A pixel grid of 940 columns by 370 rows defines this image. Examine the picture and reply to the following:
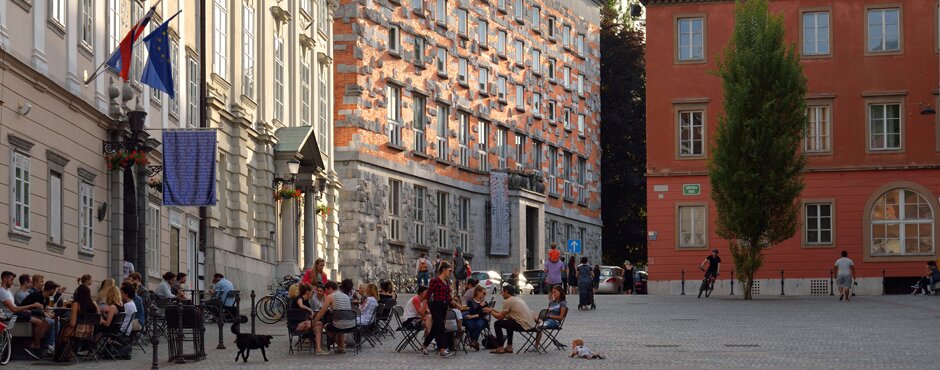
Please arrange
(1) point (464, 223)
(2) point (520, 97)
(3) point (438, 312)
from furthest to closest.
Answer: (2) point (520, 97) → (1) point (464, 223) → (3) point (438, 312)

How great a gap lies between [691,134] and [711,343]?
96.5ft

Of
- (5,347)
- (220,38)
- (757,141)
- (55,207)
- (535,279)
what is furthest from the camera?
(535,279)

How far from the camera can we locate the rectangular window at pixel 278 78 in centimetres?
5147

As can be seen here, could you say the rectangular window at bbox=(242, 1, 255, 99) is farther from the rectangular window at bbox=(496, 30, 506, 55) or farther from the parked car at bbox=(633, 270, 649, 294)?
the rectangular window at bbox=(496, 30, 506, 55)

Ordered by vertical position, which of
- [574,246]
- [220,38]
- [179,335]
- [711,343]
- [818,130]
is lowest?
[711,343]

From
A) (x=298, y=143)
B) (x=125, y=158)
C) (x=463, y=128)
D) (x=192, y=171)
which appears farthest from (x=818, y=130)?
(x=125, y=158)

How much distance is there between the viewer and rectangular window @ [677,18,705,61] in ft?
193

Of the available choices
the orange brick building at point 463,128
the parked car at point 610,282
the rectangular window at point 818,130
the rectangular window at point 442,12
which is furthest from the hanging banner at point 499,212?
the rectangular window at point 818,130

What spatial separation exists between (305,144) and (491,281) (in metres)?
13.6

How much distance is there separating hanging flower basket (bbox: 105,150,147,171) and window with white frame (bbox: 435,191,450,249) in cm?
3575

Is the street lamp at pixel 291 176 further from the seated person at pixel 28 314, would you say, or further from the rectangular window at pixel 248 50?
the seated person at pixel 28 314

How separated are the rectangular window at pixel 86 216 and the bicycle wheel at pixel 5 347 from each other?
326 inches

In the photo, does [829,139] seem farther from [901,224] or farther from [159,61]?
[159,61]

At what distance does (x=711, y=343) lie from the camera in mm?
29766
